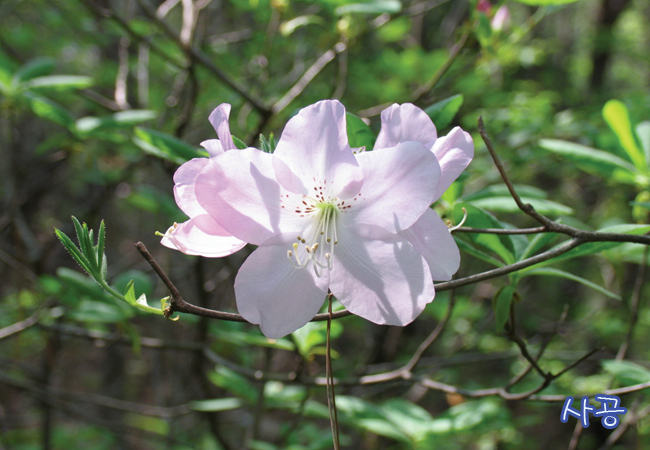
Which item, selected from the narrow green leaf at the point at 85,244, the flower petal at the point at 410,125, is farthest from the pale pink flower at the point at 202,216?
the flower petal at the point at 410,125

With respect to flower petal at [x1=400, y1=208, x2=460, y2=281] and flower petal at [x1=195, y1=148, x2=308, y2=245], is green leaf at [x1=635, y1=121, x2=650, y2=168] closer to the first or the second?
flower petal at [x1=400, y1=208, x2=460, y2=281]

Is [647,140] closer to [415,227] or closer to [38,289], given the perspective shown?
[415,227]

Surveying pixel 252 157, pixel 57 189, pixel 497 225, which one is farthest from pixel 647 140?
pixel 57 189

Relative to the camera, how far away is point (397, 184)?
71 centimetres

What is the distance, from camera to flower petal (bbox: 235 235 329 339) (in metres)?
0.72

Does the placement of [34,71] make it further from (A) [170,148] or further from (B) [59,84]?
(A) [170,148]

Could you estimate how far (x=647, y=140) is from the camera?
1364 millimetres

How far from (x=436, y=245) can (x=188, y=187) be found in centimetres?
38

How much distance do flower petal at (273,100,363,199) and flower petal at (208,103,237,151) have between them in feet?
0.23

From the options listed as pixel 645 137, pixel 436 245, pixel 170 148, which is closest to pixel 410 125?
pixel 436 245

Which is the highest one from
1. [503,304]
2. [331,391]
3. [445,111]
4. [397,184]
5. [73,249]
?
[445,111]

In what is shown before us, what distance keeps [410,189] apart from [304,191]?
0.56ft

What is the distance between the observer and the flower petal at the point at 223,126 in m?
0.74

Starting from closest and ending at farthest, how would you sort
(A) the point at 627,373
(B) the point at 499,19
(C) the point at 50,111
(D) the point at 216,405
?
(A) the point at 627,373 < (C) the point at 50,111 < (B) the point at 499,19 < (D) the point at 216,405
